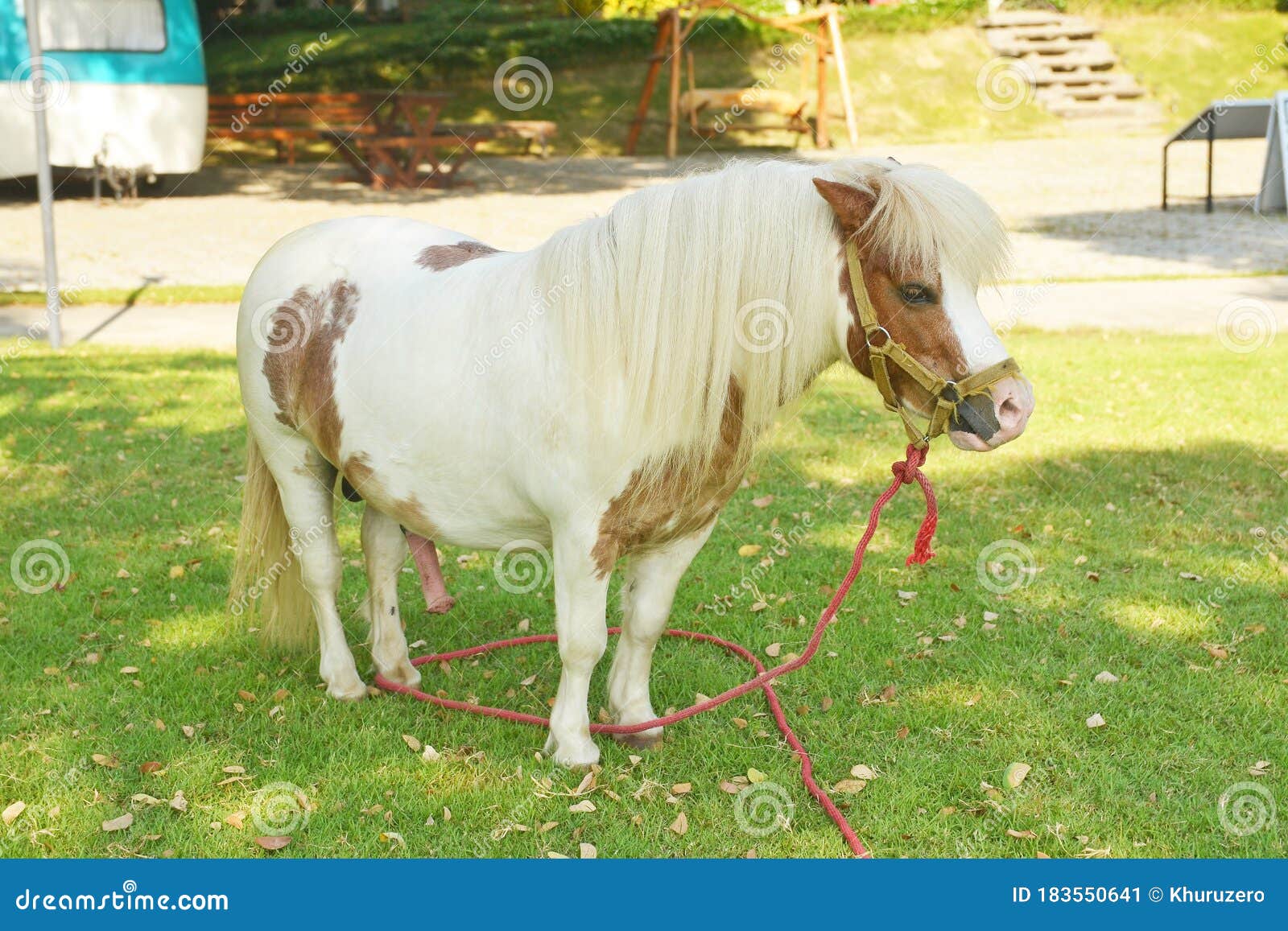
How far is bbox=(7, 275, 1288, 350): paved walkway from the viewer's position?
10.8 m

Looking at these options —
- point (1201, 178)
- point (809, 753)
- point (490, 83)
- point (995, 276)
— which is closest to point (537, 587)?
point (809, 753)

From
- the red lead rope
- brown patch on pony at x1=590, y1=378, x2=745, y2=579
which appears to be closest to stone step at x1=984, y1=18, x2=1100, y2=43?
the red lead rope

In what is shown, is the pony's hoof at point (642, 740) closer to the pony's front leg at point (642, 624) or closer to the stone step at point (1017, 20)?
the pony's front leg at point (642, 624)

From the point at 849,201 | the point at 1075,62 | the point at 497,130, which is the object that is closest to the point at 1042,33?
the point at 1075,62

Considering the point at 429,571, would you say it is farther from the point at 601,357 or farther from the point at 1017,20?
the point at 1017,20

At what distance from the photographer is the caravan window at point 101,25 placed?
15.8 metres

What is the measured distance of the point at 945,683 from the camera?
15.4 ft

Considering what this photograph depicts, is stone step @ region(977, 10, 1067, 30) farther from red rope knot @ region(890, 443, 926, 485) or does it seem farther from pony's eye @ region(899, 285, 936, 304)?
pony's eye @ region(899, 285, 936, 304)

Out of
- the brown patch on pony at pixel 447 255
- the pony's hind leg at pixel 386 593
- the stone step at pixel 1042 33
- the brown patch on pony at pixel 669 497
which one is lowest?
the pony's hind leg at pixel 386 593

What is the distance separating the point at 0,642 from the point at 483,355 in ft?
9.10

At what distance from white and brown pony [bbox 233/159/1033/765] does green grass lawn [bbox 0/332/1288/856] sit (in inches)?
16.8

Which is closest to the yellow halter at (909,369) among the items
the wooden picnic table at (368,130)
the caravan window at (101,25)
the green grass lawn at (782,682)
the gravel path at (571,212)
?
the green grass lawn at (782,682)

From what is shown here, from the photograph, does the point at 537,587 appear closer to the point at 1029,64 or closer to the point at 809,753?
the point at 809,753

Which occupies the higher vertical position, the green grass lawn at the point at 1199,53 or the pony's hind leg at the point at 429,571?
the green grass lawn at the point at 1199,53
